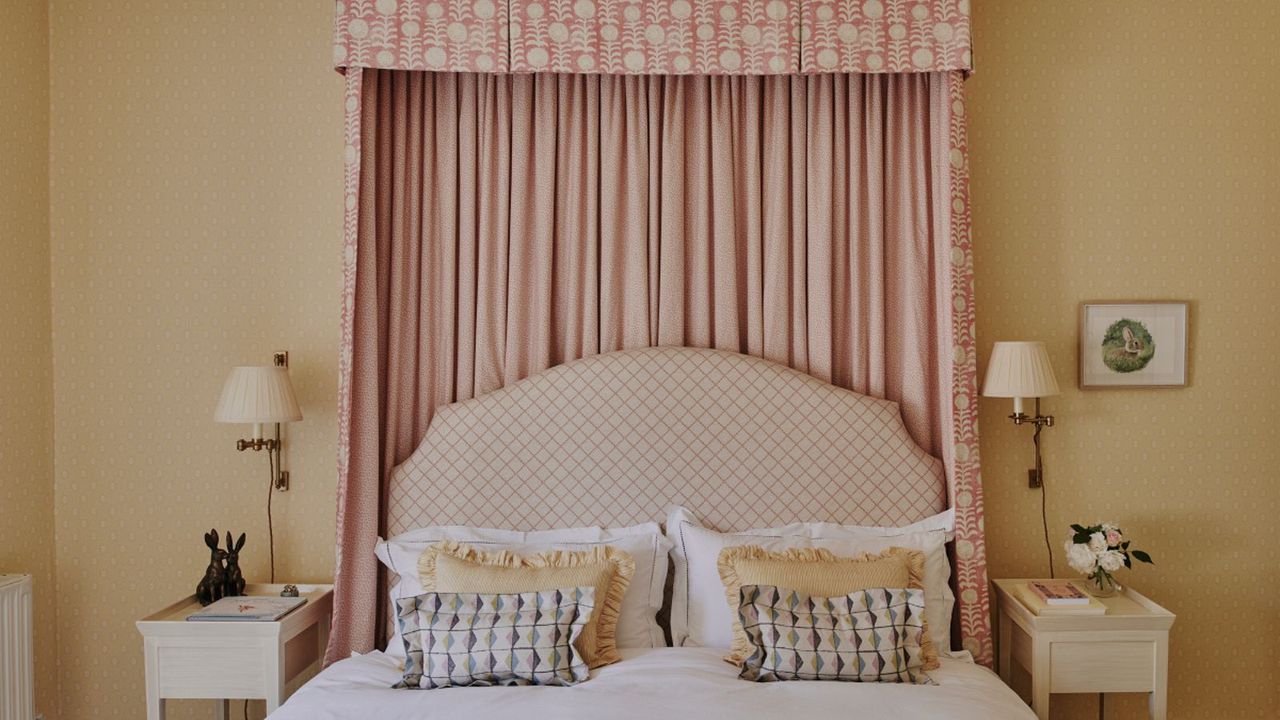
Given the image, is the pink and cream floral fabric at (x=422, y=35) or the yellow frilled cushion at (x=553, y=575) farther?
the pink and cream floral fabric at (x=422, y=35)

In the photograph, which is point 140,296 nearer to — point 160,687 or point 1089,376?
point 160,687

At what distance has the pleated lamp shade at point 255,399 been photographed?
276cm

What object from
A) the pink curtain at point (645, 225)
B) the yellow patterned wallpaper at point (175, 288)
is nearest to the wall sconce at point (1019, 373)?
the pink curtain at point (645, 225)

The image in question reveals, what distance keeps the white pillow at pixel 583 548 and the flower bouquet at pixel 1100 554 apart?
1.34m

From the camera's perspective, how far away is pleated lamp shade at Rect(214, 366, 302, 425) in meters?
2.76

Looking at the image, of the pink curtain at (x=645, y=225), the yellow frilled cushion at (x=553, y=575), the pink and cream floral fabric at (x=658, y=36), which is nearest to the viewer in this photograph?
the yellow frilled cushion at (x=553, y=575)

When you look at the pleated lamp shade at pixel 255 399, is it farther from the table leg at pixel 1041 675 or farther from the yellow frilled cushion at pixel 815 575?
the table leg at pixel 1041 675

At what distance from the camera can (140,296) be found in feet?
10.2

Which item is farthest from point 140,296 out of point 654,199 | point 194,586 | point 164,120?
point 654,199

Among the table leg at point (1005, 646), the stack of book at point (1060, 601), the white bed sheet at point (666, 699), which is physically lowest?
the table leg at point (1005, 646)

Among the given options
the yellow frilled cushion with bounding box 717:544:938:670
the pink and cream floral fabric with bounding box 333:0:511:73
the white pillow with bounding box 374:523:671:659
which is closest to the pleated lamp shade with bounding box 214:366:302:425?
the white pillow with bounding box 374:523:671:659

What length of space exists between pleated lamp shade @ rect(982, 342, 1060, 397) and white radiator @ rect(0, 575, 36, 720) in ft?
10.7

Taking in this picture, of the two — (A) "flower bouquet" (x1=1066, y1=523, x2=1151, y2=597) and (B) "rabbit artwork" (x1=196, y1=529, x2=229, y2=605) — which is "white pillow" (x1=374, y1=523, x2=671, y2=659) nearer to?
(B) "rabbit artwork" (x1=196, y1=529, x2=229, y2=605)

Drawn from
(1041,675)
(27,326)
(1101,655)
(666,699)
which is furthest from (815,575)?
(27,326)
